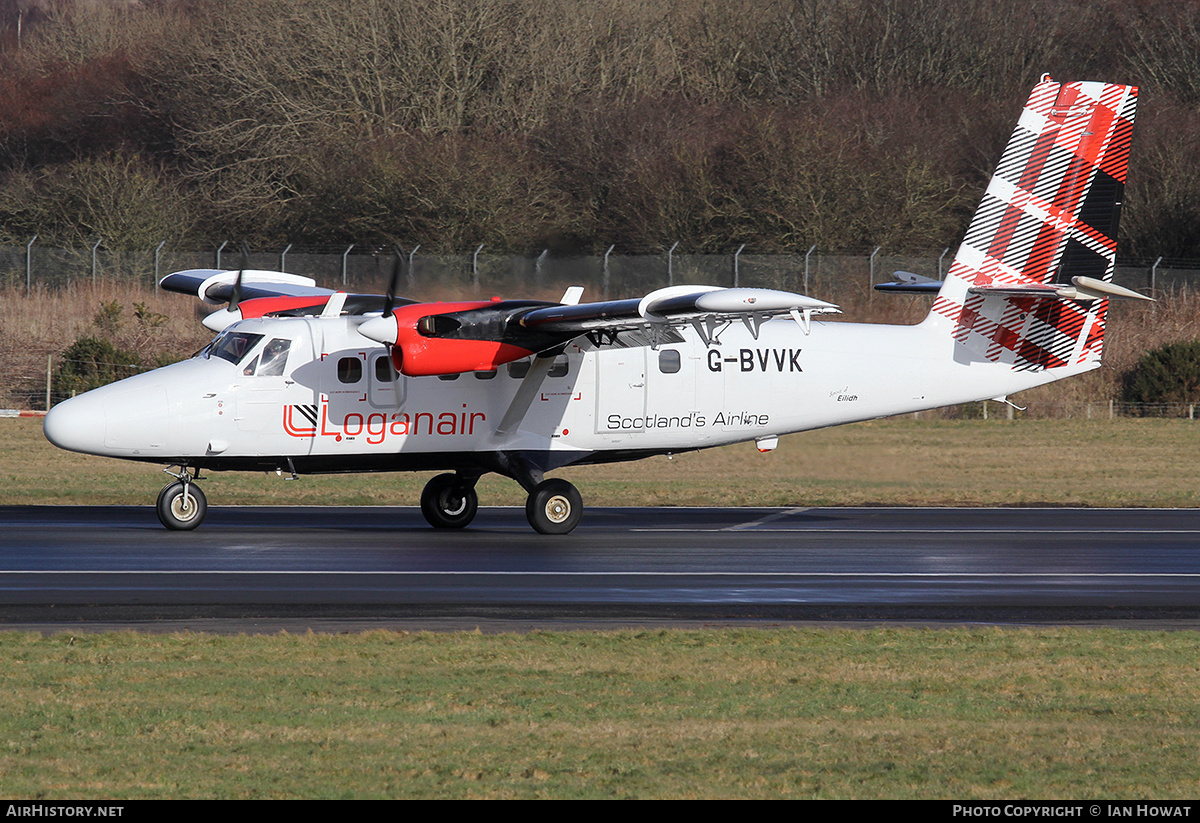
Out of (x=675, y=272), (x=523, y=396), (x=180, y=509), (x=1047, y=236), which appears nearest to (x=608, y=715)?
(x=523, y=396)

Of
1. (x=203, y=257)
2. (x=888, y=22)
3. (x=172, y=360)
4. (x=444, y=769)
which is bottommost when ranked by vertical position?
(x=444, y=769)

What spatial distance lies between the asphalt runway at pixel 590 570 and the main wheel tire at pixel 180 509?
0.27m

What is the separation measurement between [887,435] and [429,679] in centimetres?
2446

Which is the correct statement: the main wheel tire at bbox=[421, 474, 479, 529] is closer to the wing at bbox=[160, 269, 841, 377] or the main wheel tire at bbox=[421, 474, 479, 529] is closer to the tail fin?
the wing at bbox=[160, 269, 841, 377]

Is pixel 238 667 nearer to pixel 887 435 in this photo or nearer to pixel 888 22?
pixel 887 435

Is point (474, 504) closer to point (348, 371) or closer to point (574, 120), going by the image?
point (348, 371)

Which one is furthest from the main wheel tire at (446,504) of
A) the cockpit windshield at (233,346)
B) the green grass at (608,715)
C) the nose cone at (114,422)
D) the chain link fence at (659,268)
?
the chain link fence at (659,268)

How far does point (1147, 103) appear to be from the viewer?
5684cm

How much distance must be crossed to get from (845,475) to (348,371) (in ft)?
27.4

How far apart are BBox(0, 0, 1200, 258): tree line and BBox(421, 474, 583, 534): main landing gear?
19346mm

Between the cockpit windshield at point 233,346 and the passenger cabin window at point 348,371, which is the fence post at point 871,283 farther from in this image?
the cockpit windshield at point 233,346

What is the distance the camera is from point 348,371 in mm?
19062

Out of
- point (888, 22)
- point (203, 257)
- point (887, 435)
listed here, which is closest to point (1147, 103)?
point (888, 22)

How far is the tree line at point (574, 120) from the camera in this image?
46625mm
